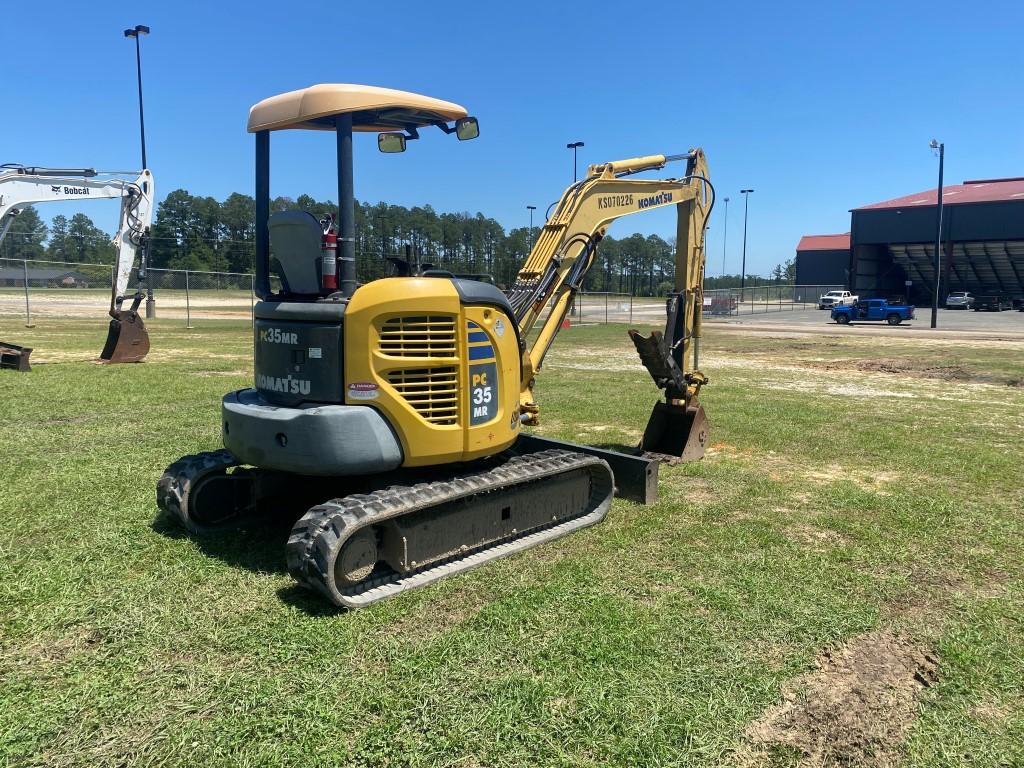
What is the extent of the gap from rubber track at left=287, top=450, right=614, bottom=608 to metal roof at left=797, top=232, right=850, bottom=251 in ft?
291

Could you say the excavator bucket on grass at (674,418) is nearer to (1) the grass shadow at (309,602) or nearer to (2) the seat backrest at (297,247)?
(2) the seat backrest at (297,247)

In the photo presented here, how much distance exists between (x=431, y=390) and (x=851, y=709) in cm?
306

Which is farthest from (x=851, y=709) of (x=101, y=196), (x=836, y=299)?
(x=836, y=299)

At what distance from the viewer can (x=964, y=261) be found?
67625 millimetres

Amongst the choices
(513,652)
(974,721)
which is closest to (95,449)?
(513,652)

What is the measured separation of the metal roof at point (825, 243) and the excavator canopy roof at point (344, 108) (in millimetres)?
88997

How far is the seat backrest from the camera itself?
16.6ft

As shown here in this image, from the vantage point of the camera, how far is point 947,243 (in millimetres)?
65250

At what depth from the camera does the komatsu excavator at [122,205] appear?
625 inches

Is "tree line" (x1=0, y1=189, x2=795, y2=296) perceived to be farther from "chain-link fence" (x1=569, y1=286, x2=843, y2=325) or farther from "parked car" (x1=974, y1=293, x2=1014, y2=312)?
"parked car" (x1=974, y1=293, x2=1014, y2=312)

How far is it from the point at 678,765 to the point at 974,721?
59.7 inches

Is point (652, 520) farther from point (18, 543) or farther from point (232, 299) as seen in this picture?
point (232, 299)

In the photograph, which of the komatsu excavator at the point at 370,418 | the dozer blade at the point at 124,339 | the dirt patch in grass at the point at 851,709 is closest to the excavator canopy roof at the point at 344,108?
the komatsu excavator at the point at 370,418

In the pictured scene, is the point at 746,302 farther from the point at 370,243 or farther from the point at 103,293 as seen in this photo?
the point at 370,243
